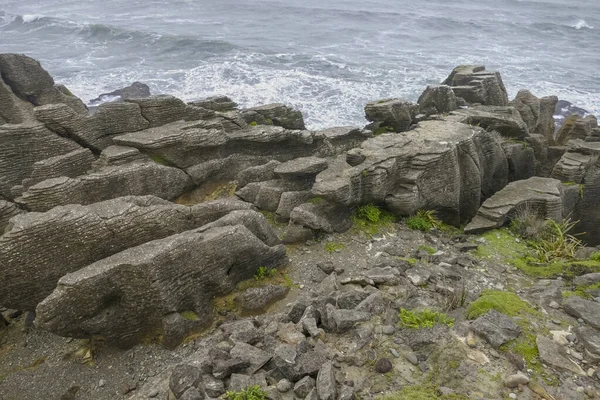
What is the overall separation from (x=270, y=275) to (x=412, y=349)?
5.36 meters

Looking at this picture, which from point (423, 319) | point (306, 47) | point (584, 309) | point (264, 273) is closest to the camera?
point (423, 319)

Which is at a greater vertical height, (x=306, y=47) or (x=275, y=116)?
(x=275, y=116)

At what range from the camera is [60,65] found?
2056 inches

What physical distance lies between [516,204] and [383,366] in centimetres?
1157

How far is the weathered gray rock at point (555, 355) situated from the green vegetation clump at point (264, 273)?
7.22m

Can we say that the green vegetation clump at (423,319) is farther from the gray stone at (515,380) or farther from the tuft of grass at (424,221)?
the tuft of grass at (424,221)

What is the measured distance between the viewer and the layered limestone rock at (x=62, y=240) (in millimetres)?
10836

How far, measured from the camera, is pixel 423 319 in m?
10.1

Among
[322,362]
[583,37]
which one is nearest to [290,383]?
[322,362]

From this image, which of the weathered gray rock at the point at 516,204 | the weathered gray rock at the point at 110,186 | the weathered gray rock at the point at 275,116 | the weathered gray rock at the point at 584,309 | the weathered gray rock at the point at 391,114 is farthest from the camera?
the weathered gray rock at the point at 391,114

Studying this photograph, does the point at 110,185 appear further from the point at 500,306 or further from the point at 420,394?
the point at 500,306

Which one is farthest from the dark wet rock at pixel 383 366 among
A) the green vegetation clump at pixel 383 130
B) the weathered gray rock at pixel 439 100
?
the weathered gray rock at pixel 439 100

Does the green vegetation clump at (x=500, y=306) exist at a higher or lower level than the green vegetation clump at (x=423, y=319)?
lower

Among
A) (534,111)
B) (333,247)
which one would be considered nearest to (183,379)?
(333,247)
